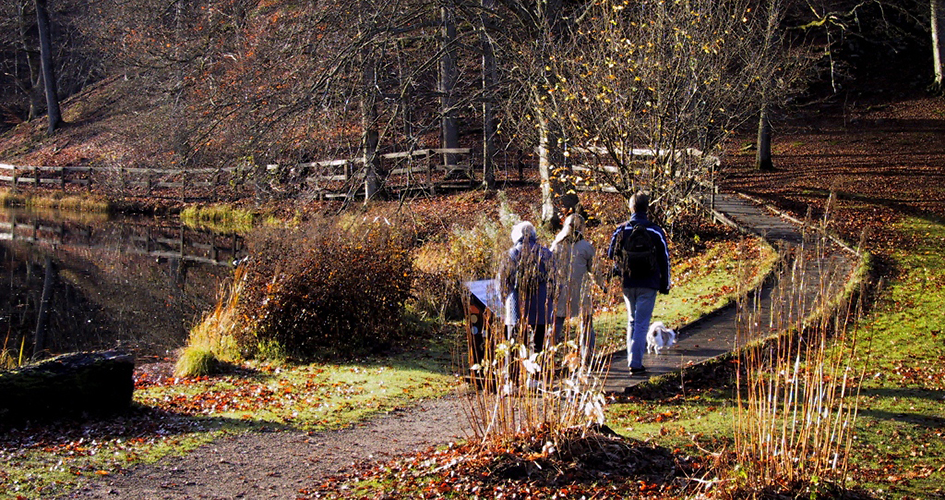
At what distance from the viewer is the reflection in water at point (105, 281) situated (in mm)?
14852

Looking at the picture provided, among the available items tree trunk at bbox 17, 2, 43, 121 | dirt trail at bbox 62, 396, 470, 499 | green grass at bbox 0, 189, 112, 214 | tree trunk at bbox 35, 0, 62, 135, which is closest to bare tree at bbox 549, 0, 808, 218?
dirt trail at bbox 62, 396, 470, 499

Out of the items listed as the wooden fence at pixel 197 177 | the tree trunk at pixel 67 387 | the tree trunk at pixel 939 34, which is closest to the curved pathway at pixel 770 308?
the tree trunk at pixel 67 387

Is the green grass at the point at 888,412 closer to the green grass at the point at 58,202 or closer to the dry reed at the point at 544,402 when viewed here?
the dry reed at the point at 544,402

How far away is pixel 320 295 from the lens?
11531 millimetres

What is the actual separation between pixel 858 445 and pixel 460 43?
438 inches

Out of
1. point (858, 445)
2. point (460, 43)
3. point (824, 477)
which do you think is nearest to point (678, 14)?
point (460, 43)

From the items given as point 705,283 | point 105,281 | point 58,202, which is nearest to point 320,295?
point 705,283

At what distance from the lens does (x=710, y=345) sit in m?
9.73

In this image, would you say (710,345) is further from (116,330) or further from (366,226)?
(116,330)

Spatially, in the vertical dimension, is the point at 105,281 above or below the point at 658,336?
below

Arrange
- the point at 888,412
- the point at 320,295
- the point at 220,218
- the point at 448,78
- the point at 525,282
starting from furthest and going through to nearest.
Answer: the point at 220,218, the point at 448,78, the point at 320,295, the point at 888,412, the point at 525,282

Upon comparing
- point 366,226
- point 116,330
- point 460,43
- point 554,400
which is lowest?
point 116,330

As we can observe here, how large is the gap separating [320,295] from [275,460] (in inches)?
179

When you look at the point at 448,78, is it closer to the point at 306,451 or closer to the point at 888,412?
the point at 306,451
